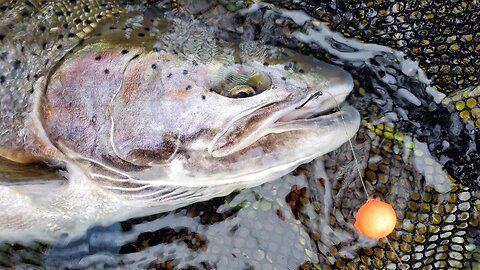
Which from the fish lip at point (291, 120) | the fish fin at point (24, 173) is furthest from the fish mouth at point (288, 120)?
the fish fin at point (24, 173)

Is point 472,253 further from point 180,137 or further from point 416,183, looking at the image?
point 180,137

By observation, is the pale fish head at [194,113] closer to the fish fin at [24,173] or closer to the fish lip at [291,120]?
the fish lip at [291,120]

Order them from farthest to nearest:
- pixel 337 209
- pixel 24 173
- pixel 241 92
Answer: pixel 337 209 → pixel 24 173 → pixel 241 92

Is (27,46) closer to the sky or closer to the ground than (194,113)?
closer to the sky

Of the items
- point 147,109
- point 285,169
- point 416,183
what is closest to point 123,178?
point 147,109

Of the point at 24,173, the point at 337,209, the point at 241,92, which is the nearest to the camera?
the point at 241,92

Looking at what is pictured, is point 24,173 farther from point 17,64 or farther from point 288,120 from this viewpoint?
point 288,120

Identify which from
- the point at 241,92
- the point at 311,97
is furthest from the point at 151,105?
the point at 311,97
